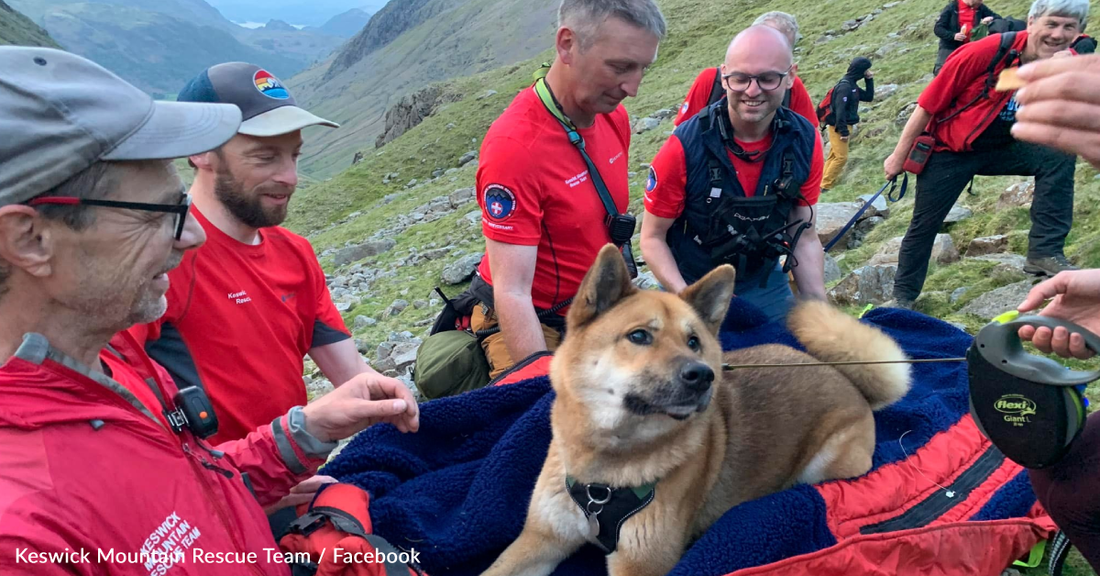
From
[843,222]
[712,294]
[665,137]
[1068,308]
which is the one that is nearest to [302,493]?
[712,294]

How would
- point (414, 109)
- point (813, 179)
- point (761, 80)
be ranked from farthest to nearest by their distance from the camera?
1. point (414, 109)
2. point (813, 179)
3. point (761, 80)

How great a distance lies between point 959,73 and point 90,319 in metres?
6.53

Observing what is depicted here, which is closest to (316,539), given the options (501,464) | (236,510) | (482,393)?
(236,510)

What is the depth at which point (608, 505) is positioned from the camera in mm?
2684

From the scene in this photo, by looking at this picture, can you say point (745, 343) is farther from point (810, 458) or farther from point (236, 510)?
point (236, 510)

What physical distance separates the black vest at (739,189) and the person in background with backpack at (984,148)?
1910 millimetres

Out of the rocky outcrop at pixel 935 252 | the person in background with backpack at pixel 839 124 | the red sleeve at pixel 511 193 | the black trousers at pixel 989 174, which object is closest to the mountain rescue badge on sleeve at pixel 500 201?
the red sleeve at pixel 511 193

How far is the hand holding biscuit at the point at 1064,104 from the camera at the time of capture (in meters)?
1.63

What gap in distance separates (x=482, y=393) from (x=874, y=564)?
220 cm

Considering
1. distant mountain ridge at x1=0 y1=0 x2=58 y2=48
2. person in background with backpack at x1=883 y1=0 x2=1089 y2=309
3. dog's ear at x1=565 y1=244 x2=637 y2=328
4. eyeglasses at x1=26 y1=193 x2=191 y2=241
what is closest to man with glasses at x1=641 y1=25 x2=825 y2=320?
dog's ear at x1=565 y1=244 x2=637 y2=328

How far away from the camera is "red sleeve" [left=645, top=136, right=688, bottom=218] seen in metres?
4.48

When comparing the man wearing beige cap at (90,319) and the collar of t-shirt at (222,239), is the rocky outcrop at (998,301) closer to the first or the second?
the collar of t-shirt at (222,239)

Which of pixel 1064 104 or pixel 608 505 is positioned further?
pixel 608 505

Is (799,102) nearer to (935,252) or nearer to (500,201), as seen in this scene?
(935,252)
